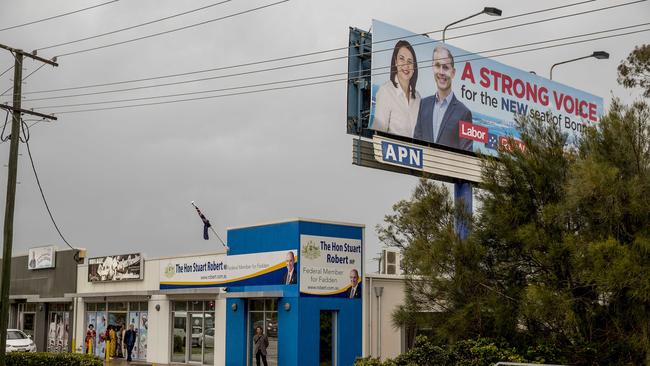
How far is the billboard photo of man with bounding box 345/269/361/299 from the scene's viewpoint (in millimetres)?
28984

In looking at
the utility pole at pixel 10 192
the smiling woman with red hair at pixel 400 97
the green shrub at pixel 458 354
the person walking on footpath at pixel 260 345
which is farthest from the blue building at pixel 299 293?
the utility pole at pixel 10 192

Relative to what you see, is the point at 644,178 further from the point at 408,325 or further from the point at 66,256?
the point at 66,256

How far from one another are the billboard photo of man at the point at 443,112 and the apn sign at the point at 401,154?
0.63m

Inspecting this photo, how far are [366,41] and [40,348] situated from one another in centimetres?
2433

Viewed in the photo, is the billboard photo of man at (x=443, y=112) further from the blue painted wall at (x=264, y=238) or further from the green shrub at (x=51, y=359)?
the green shrub at (x=51, y=359)

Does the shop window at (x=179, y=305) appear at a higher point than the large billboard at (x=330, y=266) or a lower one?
lower

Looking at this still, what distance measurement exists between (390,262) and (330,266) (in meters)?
4.55

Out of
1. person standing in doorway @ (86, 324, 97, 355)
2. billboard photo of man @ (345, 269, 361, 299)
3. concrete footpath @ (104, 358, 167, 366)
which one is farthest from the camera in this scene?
person standing in doorway @ (86, 324, 97, 355)

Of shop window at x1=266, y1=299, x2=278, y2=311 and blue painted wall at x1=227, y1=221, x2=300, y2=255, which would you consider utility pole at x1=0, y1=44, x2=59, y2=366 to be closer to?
blue painted wall at x1=227, y1=221, x2=300, y2=255

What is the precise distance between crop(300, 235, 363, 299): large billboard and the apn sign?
3.13m

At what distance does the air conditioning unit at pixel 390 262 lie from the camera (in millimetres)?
32250

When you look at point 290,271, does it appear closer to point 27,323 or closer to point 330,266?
point 330,266

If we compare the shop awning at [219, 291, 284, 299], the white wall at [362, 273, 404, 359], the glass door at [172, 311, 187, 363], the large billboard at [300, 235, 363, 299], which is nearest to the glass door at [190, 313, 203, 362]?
the glass door at [172, 311, 187, 363]

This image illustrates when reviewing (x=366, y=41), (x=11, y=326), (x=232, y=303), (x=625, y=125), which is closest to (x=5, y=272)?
(x=232, y=303)
